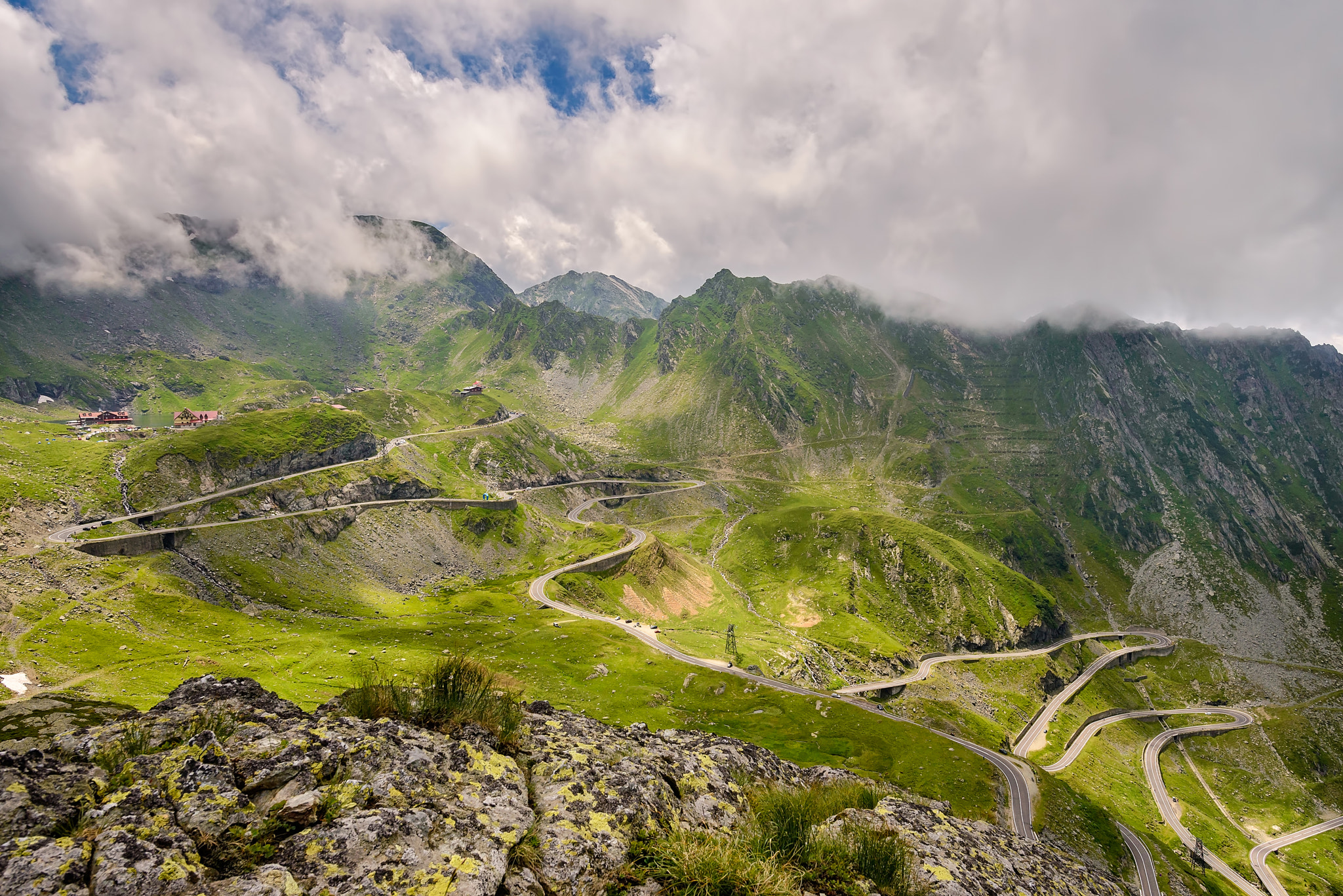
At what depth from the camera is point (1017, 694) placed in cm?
14250

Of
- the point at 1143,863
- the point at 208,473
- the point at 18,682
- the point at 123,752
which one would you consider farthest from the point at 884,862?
the point at 208,473

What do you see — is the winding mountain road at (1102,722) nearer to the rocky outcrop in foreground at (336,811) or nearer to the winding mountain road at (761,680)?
the winding mountain road at (761,680)

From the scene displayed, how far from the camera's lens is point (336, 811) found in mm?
11539

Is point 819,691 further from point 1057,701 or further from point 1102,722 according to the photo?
point 1102,722

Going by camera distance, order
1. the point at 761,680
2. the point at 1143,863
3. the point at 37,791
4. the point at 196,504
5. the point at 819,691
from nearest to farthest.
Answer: the point at 37,791 < the point at 1143,863 < the point at 761,680 < the point at 819,691 < the point at 196,504

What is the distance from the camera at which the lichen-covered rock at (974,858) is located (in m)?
16.2

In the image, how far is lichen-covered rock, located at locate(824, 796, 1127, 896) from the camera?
16172 mm

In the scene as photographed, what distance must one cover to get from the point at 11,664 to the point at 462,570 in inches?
3632

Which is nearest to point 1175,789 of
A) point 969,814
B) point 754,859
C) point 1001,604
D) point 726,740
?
point 1001,604

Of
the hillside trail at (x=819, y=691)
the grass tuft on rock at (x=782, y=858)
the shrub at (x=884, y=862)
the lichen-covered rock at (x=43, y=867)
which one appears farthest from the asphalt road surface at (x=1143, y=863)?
the lichen-covered rock at (x=43, y=867)

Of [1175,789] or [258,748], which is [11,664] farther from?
[1175,789]

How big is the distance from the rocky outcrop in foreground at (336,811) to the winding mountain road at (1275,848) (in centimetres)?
14266

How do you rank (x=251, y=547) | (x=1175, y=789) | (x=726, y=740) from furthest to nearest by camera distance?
(x=1175, y=789)
(x=251, y=547)
(x=726, y=740)

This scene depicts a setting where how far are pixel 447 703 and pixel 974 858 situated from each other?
1918 cm
